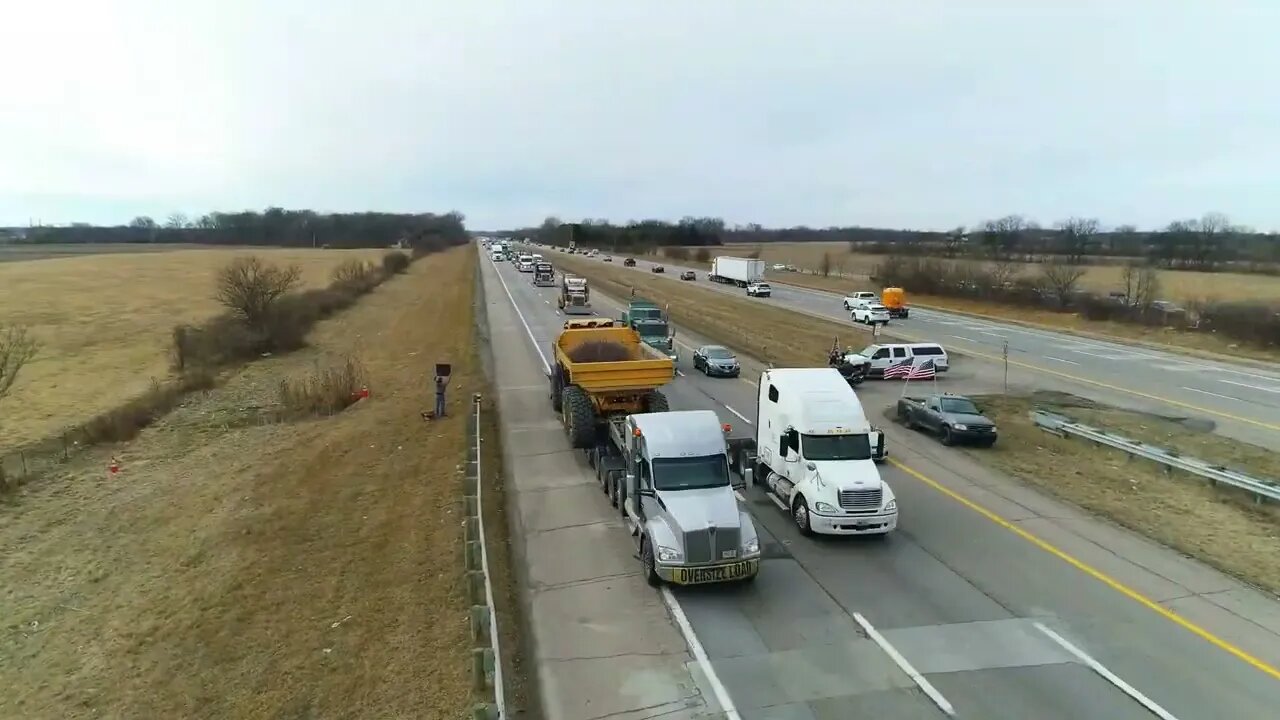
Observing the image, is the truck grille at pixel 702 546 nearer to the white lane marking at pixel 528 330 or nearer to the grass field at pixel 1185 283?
the white lane marking at pixel 528 330

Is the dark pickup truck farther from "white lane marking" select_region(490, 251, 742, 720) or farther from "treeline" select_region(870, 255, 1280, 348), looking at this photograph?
"treeline" select_region(870, 255, 1280, 348)

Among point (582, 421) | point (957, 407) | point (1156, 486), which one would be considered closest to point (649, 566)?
point (582, 421)

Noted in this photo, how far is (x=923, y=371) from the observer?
3331cm

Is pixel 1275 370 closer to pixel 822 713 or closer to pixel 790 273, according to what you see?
pixel 822 713

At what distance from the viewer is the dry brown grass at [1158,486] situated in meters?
14.8

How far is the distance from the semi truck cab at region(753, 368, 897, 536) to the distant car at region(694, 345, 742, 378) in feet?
48.2

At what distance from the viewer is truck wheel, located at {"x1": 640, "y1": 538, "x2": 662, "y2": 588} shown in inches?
493

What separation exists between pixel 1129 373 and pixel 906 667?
102 feet

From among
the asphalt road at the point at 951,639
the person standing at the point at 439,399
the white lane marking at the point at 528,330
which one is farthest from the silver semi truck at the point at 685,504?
the white lane marking at the point at 528,330

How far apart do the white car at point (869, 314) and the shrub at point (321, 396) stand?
32.3m

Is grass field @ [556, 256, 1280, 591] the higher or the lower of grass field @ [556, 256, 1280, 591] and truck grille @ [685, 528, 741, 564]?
the lower

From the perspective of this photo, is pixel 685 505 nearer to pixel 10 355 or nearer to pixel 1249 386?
pixel 10 355

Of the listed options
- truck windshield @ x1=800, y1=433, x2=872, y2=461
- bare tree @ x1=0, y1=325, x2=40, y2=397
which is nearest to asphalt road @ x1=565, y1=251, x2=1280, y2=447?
truck windshield @ x1=800, y1=433, x2=872, y2=461

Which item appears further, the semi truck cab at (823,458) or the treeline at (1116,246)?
the treeline at (1116,246)
